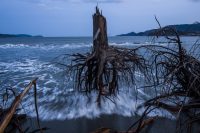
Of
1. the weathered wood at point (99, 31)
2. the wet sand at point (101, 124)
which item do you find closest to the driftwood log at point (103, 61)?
the weathered wood at point (99, 31)

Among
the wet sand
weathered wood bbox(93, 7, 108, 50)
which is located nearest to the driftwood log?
weathered wood bbox(93, 7, 108, 50)

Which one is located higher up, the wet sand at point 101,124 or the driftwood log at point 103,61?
the driftwood log at point 103,61

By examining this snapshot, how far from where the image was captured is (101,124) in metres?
7.26

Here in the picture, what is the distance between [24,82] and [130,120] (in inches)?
295

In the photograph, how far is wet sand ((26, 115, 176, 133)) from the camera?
6742 mm

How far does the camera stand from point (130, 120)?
7551 millimetres

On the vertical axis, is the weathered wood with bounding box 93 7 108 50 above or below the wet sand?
above

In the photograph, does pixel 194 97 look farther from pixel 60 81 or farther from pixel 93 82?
pixel 60 81

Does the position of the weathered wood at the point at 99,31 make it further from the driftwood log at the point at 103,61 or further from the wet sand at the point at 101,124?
the wet sand at the point at 101,124

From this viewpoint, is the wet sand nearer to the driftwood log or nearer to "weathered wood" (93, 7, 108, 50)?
the driftwood log

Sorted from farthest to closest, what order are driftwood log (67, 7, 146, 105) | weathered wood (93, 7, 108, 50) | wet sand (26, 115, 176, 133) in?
weathered wood (93, 7, 108, 50)
driftwood log (67, 7, 146, 105)
wet sand (26, 115, 176, 133)

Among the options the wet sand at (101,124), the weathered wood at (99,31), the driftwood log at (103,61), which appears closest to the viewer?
the wet sand at (101,124)

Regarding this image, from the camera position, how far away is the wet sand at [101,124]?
6742mm

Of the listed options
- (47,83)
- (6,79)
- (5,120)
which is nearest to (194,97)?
(5,120)
